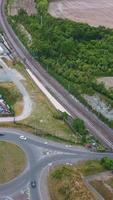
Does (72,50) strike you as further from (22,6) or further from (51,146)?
(22,6)

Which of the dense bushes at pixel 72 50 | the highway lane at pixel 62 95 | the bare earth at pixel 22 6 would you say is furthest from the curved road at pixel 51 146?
the bare earth at pixel 22 6

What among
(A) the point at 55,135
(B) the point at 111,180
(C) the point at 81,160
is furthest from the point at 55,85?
(B) the point at 111,180

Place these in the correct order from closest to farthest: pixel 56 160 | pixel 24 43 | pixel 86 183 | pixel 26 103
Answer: pixel 86 183, pixel 56 160, pixel 26 103, pixel 24 43

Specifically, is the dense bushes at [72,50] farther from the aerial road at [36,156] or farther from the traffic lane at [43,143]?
the aerial road at [36,156]

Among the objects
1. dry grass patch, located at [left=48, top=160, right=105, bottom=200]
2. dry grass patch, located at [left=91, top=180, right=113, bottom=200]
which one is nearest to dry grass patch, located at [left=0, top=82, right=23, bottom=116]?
dry grass patch, located at [left=48, top=160, right=105, bottom=200]

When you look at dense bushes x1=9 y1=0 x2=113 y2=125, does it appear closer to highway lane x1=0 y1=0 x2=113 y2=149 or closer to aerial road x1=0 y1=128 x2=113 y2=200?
highway lane x1=0 y1=0 x2=113 y2=149

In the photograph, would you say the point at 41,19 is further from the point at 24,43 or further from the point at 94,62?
the point at 94,62
